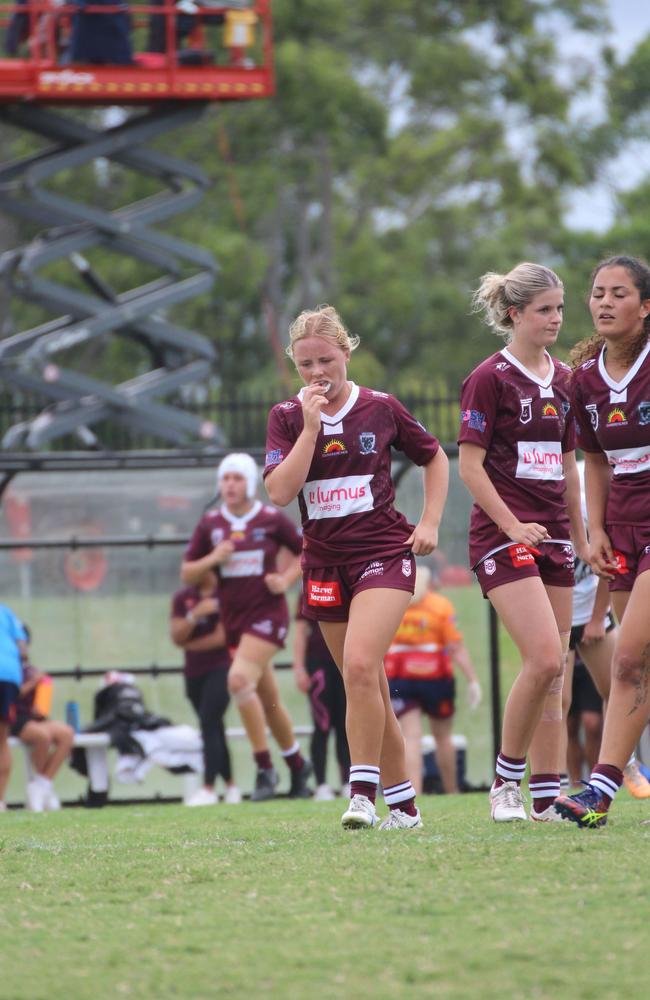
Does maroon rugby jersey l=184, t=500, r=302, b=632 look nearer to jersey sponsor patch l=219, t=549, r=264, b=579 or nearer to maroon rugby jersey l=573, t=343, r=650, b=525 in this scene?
jersey sponsor patch l=219, t=549, r=264, b=579

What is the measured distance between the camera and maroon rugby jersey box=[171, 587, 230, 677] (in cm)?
1214

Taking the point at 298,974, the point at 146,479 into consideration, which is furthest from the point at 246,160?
the point at 298,974

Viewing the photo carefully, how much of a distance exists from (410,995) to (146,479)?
9.86 m

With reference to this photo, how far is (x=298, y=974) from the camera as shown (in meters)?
3.85

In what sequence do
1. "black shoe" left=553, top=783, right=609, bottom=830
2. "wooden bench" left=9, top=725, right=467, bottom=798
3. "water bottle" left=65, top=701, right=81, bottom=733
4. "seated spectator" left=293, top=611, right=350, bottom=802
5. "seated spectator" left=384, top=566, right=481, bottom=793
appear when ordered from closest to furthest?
"black shoe" left=553, top=783, right=609, bottom=830 < "seated spectator" left=384, top=566, right=481, bottom=793 < "seated spectator" left=293, top=611, right=350, bottom=802 < "wooden bench" left=9, top=725, right=467, bottom=798 < "water bottle" left=65, top=701, right=81, bottom=733

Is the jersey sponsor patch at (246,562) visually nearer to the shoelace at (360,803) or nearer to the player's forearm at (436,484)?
the player's forearm at (436,484)

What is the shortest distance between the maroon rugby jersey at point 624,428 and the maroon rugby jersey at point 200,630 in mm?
6169

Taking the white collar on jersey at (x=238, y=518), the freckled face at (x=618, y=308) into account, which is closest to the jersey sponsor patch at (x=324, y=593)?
the freckled face at (x=618, y=308)

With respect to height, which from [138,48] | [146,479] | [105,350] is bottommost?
[146,479]

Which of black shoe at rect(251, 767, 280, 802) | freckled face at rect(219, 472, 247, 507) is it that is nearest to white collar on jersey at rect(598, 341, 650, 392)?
freckled face at rect(219, 472, 247, 507)

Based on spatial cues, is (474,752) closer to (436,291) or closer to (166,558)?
(166,558)

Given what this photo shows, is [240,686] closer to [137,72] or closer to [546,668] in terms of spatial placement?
[546,668]

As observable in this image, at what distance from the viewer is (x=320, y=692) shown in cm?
1223

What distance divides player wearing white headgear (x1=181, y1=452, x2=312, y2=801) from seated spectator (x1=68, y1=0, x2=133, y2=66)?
1195 centimetres
